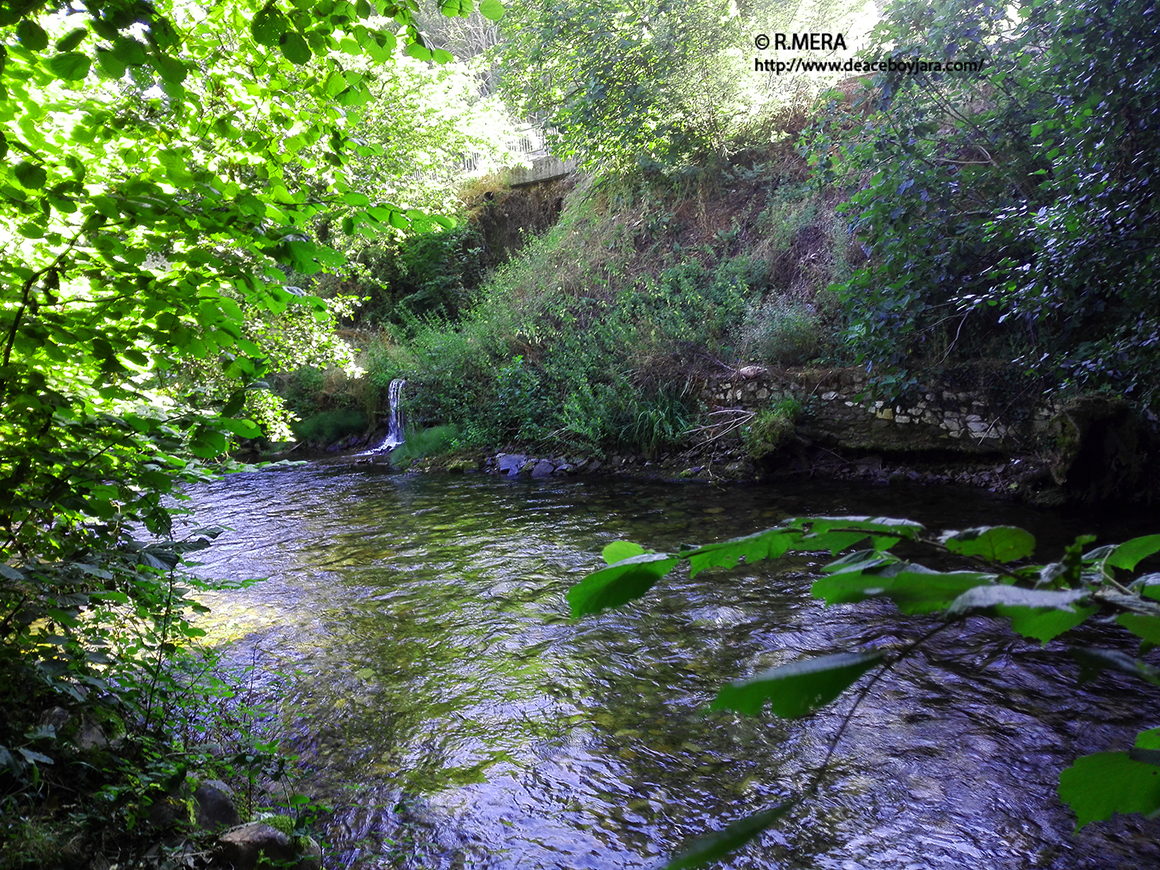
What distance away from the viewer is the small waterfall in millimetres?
14539

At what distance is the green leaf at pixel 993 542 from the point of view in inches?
27.3

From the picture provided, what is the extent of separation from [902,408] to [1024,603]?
8.95 meters

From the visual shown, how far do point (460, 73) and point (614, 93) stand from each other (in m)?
4.23

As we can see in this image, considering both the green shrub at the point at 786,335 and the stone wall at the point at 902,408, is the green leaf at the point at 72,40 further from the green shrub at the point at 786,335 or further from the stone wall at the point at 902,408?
the green shrub at the point at 786,335

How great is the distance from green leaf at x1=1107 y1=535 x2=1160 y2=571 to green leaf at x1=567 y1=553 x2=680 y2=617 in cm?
47

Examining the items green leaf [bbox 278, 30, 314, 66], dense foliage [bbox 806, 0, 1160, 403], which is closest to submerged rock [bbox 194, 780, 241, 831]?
green leaf [bbox 278, 30, 314, 66]

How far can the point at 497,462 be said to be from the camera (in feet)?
38.9

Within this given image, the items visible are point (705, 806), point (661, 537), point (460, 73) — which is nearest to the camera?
point (705, 806)

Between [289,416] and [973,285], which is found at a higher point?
[973,285]

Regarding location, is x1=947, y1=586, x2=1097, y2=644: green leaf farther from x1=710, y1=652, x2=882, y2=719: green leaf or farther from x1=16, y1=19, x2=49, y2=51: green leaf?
x1=16, y1=19, x2=49, y2=51: green leaf

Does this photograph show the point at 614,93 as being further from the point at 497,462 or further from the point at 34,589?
the point at 34,589

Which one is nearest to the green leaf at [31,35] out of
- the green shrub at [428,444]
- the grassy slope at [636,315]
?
the grassy slope at [636,315]

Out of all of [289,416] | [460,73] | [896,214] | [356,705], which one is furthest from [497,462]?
[460,73]

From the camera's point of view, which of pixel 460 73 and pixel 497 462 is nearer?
pixel 497 462
